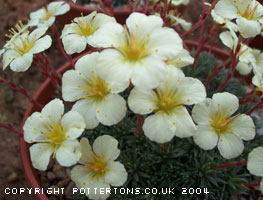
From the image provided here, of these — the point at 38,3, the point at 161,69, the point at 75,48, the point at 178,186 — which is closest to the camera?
the point at 161,69

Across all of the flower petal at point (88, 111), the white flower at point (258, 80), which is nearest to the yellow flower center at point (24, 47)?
the flower petal at point (88, 111)

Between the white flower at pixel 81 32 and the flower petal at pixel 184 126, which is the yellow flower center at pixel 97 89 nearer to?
the white flower at pixel 81 32

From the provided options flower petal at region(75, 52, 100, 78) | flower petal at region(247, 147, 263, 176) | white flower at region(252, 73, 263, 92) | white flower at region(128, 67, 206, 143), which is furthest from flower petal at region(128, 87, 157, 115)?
white flower at region(252, 73, 263, 92)

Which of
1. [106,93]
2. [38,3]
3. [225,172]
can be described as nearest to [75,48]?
[106,93]

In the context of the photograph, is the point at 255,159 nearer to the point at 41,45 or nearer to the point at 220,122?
the point at 220,122

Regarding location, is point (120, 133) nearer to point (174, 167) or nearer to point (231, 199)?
point (174, 167)
